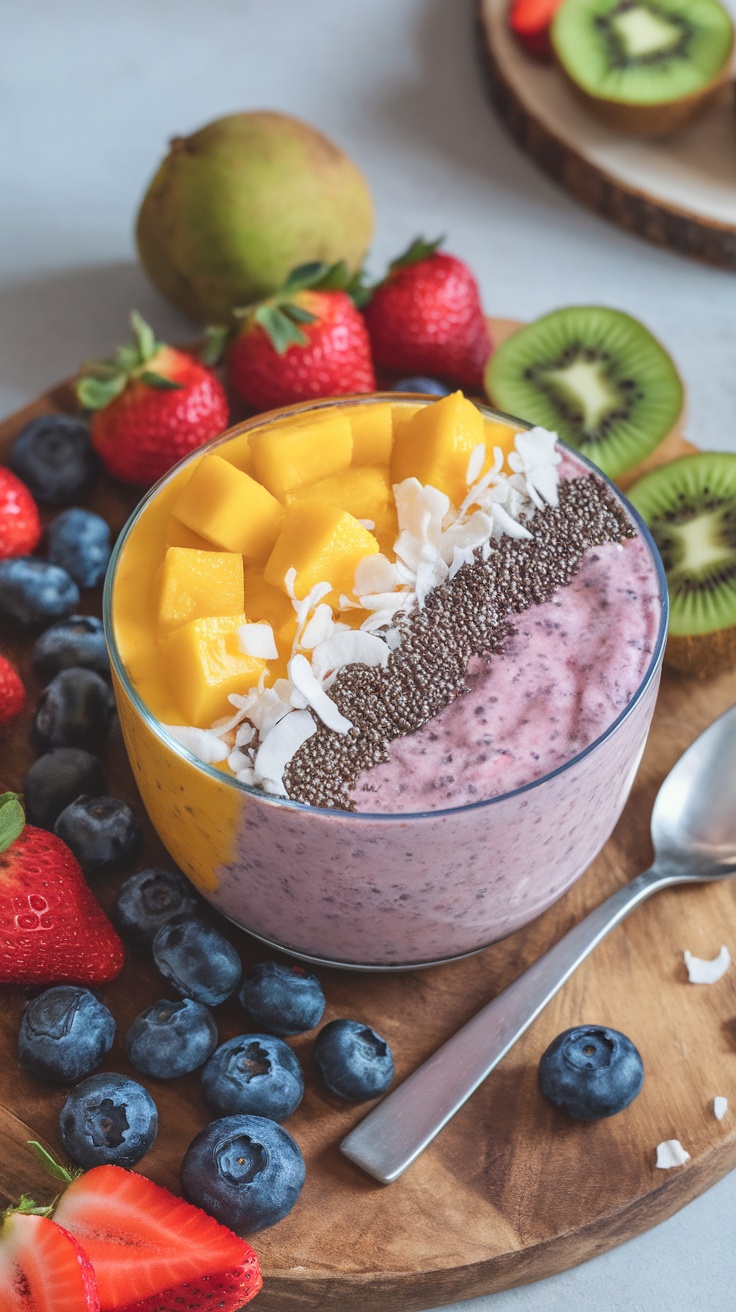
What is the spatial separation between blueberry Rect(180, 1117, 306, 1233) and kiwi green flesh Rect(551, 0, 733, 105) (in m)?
2.77

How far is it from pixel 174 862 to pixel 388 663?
2.01ft

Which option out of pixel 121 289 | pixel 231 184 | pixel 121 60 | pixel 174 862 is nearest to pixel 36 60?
Result: pixel 121 60

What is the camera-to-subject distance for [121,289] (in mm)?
3426

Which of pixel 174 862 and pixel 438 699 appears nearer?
pixel 438 699

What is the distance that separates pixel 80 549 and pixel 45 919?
843 mm

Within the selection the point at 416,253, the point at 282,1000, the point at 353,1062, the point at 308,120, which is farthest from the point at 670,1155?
the point at 308,120

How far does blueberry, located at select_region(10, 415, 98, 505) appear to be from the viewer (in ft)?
8.56

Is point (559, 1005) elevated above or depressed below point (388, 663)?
below

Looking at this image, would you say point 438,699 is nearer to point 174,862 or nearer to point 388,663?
point 388,663

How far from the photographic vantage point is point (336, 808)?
1.63 m

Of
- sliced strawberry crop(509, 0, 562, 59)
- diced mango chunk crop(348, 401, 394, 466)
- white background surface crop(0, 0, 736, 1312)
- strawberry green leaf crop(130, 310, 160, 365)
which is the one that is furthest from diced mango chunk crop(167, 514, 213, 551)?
sliced strawberry crop(509, 0, 562, 59)

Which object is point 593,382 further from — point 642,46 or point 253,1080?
point 253,1080

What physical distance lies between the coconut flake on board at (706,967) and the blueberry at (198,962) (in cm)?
70

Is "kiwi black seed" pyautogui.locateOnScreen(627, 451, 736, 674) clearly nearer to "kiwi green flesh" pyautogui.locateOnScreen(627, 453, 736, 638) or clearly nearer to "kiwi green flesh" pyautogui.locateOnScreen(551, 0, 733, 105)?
"kiwi green flesh" pyautogui.locateOnScreen(627, 453, 736, 638)
